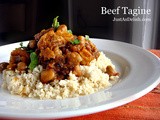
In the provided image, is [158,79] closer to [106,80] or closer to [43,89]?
[106,80]

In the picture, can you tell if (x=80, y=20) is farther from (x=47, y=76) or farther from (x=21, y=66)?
(x=47, y=76)

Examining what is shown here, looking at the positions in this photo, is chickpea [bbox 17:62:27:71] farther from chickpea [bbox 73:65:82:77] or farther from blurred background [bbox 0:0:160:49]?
blurred background [bbox 0:0:160:49]

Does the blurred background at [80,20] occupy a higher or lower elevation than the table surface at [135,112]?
higher

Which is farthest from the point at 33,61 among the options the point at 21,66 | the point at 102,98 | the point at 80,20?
the point at 80,20

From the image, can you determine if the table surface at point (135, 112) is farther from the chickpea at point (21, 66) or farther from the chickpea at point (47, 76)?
the chickpea at point (21, 66)

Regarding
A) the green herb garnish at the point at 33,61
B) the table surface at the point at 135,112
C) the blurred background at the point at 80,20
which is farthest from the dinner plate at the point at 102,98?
the blurred background at the point at 80,20

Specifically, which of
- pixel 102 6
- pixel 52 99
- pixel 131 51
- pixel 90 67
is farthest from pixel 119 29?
pixel 52 99

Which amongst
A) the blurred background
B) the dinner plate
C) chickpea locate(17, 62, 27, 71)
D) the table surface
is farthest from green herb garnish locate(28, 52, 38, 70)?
the blurred background
